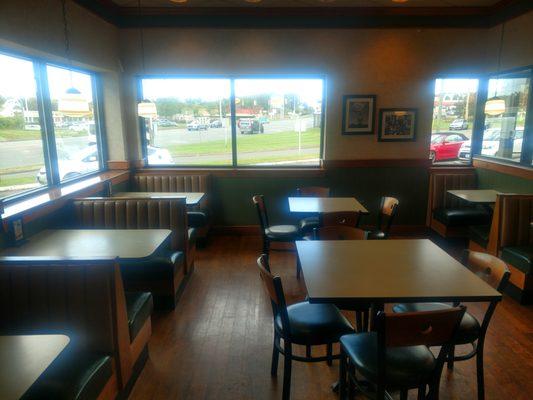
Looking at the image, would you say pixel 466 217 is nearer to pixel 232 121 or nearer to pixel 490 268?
pixel 490 268

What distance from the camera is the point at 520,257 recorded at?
346cm

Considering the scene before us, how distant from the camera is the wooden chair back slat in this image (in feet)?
5.15

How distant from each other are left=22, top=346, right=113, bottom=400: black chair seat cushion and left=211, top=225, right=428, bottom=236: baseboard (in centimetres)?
365

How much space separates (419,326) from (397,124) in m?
4.31

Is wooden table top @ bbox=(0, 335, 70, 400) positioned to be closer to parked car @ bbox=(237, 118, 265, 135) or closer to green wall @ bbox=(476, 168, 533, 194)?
parked car @ bbox=(237, 118, 265, 135)

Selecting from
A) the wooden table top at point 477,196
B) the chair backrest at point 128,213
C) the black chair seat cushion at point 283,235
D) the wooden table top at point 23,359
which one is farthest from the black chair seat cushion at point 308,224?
the wooden table top at point 23,359

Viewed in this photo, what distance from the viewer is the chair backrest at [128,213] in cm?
361

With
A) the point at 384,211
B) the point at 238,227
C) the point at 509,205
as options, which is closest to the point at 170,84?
the point at 238,227

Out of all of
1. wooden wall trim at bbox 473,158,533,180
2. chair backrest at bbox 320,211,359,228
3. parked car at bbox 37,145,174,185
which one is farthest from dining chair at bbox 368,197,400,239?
parked car at bbox 37,145,174,185

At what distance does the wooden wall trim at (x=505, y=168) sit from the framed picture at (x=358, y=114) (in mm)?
1583

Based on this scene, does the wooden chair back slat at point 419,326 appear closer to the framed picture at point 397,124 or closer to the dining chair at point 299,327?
the dining chair at point 299,327

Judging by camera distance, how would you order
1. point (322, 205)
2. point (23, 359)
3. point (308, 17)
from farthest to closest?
point (308, 17), point (322, 205), point (23, 359)

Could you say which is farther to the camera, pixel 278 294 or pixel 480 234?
pixel 480 234

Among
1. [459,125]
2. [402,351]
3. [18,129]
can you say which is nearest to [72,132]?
[18,129]
